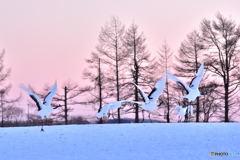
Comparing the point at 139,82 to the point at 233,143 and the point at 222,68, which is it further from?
the point at 233,143

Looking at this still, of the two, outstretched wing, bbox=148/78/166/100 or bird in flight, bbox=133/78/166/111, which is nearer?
bird in flight, bbox=133/78/166/111

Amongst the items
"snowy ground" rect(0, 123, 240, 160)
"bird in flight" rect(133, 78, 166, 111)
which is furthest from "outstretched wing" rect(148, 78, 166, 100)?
"snowy ground" rect(0, 123, 240, 160)

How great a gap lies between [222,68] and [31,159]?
29302mm

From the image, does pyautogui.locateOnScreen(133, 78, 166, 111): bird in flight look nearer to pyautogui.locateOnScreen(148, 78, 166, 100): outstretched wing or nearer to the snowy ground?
pyautogui.locateOnScreen(148, 78, 166, 100): outstretched wing

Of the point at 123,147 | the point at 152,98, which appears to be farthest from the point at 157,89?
the point at 123,147

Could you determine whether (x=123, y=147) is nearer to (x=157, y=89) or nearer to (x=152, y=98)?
(x=152, y=98)

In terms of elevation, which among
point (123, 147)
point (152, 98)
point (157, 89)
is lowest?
point (123, 147)

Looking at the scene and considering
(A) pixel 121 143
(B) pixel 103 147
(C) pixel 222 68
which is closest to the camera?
(B) pixel 103 147

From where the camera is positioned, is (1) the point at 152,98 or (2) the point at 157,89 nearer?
(1) the point at 152,98

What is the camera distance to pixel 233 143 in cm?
1820

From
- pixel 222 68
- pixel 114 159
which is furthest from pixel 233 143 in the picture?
pixel 222 68

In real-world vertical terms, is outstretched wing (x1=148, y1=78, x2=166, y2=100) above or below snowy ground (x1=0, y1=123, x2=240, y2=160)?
above

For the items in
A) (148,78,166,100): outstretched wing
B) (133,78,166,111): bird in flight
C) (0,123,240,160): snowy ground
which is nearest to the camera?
(0,123,240,160): snowy ground

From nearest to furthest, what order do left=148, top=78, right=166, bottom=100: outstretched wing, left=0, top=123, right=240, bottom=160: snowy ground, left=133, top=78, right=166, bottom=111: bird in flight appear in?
left=0, top=123, right=240, bottom=160: snowy ground, left=133, top=78, right=166, bottom=111: bird in flight, left=148, top=78, right=166, bottom=100: outstretched wing
